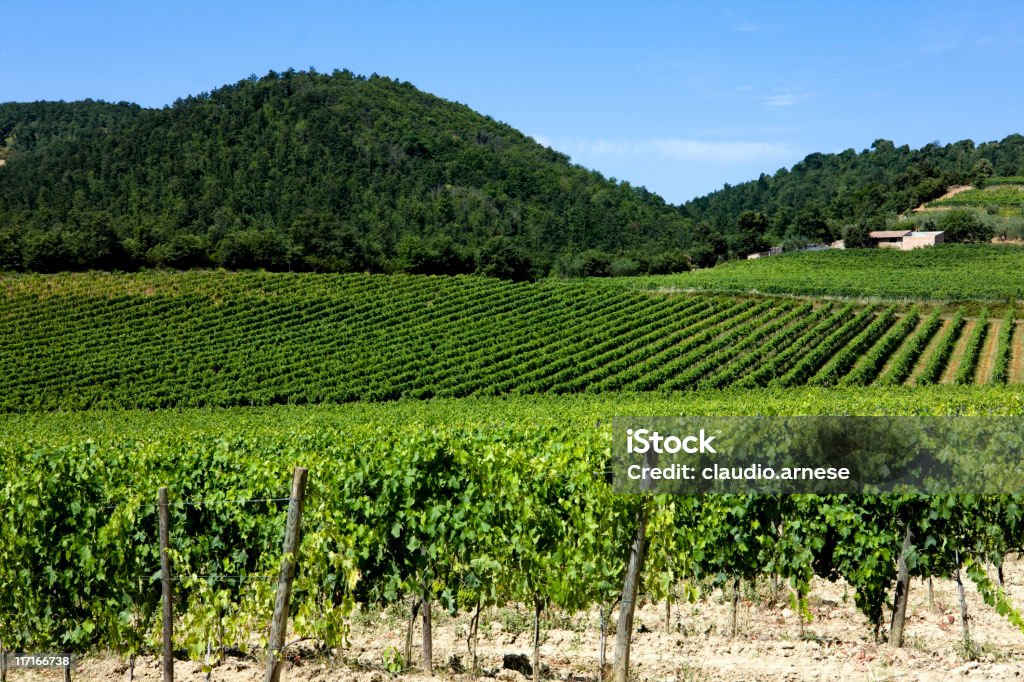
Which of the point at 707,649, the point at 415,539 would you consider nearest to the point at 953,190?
the point at 707,649

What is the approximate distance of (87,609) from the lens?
8.41 m

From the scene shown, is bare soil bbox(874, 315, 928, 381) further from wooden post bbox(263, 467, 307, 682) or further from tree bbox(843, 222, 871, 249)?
wooden post bbox(263, 467, 307, 682)

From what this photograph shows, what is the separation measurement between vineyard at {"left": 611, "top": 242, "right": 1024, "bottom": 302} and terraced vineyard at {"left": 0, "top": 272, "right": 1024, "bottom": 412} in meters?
2.55

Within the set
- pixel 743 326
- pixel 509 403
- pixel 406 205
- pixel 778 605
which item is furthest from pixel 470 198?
pixel 778 605

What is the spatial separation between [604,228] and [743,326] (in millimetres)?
71477

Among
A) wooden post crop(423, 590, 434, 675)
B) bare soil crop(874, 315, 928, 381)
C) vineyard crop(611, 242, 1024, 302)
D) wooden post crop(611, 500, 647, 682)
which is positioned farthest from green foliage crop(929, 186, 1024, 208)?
wooden post crop(423, 590, 434, 675)

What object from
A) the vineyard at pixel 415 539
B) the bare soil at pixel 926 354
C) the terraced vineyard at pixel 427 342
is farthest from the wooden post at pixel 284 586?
the bare soil at pixel 926 354

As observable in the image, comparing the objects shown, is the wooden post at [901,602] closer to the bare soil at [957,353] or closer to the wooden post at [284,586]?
the wooden post at [284,586]

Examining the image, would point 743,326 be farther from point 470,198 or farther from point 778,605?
point 470,198

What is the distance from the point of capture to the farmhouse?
85.1m

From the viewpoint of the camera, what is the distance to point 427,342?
168 ft
